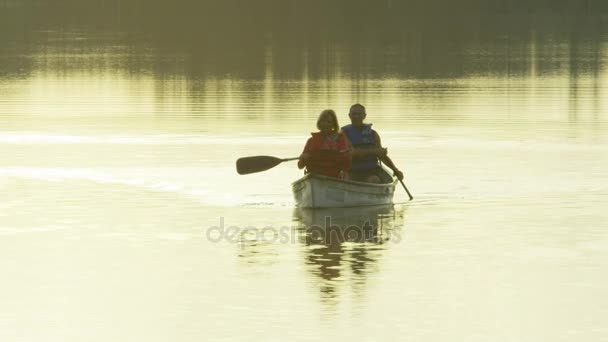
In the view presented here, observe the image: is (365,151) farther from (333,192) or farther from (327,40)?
(327,40)

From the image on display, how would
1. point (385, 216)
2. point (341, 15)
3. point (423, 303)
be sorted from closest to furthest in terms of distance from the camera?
point (423, 303) → point (385, 216) → point (341, 15)

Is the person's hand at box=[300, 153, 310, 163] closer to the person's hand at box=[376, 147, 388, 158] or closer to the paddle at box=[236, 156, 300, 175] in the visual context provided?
the person's hand at box=[376, 147, 388, 158]

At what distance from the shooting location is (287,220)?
28.1 m

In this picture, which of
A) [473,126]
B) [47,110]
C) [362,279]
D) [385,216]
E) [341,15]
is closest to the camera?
[362,279]

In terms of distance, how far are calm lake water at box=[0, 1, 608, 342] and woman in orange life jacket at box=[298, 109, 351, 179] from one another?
2.21 feet

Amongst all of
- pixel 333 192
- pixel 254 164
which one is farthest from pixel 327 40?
pixel 333 192

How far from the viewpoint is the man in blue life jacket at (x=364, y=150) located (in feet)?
99.0

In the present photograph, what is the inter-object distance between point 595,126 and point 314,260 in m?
23.5

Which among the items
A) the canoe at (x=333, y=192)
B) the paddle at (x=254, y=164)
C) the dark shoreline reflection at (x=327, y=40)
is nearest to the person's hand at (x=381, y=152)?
the canoe at (x=333, y=192)

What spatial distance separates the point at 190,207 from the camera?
29594mm

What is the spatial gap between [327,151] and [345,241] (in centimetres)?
353

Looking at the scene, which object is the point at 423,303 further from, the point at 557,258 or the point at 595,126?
the point at 595,126

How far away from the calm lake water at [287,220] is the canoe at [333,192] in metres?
0.20

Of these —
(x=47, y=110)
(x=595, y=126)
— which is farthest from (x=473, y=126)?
(x=47, y=110)
